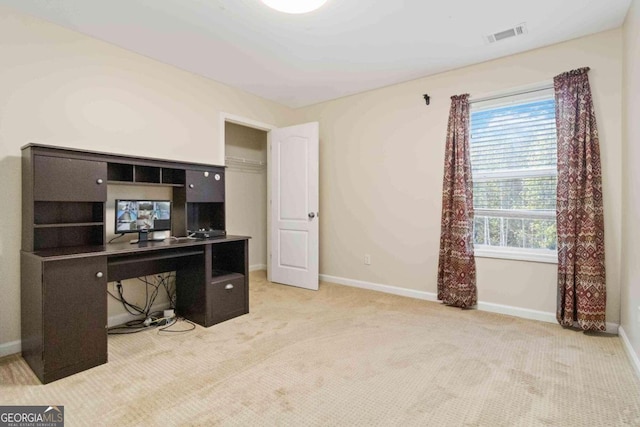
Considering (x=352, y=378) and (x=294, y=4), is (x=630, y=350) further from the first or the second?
(x=294, y=4)

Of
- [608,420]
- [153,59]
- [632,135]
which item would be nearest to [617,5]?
[632,135]

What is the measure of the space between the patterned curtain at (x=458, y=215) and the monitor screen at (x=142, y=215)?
Result: 2730 mm

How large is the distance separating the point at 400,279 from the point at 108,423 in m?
2.95

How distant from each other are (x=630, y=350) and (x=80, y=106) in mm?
4463

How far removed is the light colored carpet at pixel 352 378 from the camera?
1600 millimetres

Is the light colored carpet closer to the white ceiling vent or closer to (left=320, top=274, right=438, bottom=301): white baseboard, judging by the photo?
(left=320, top=274, right=438, bottom=301): white baseboard

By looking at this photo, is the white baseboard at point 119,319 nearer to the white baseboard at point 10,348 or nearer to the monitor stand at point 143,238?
the white baseboard at point 10,348

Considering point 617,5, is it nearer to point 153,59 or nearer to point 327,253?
point 327,253

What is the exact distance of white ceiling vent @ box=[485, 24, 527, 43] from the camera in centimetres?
256

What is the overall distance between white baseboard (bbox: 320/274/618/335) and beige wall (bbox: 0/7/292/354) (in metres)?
2.30

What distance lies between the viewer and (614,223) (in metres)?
2.57

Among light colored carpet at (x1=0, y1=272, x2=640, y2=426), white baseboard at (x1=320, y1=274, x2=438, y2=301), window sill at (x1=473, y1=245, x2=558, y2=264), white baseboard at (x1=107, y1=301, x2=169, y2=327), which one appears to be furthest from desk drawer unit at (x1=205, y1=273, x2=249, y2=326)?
window sill at (x1=473, y1=245, x2=558, y2=264)

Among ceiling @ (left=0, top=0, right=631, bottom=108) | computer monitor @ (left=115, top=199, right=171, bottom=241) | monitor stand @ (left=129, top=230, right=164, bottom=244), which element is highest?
ceiling @ (left=0, top=0, right=631, bottom=108)

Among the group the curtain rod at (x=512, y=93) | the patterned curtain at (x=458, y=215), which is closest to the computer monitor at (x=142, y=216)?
the patterned curtain at (x=458, y=215)
